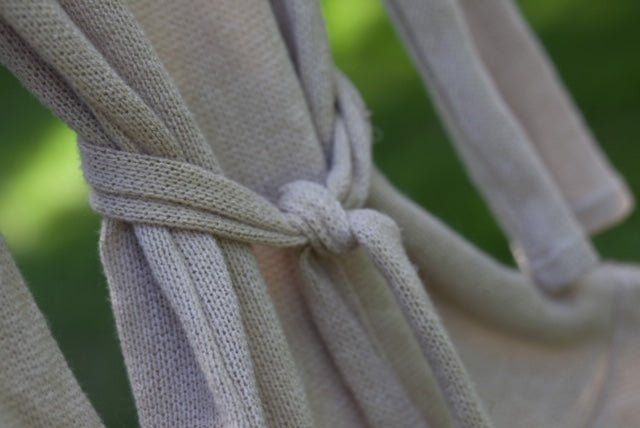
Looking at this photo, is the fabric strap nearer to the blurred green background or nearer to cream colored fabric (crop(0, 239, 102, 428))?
cream colored fabric (crop(0, 239, 102, 428))

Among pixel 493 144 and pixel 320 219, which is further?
Result: pixel 493 144

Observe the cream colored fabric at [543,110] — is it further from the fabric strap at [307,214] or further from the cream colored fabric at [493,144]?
the fabric strap at [307,214]

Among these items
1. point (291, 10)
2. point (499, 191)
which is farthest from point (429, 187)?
point (291, 10)

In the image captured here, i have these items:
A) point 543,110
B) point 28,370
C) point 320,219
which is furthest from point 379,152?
point 28,370

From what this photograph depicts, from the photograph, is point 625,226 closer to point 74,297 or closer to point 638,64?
point 638,64

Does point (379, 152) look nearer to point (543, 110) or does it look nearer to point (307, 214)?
point (543, 110)

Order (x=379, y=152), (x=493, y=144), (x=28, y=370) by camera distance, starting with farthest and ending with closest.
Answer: (x=379, y=152) → (x=493, y=144) → (x=28, y=370)

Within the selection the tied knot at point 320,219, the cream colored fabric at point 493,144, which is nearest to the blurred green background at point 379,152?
the cream colored fabric at point 493,144
